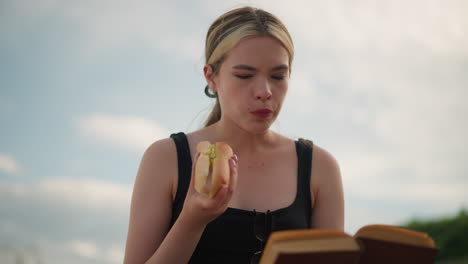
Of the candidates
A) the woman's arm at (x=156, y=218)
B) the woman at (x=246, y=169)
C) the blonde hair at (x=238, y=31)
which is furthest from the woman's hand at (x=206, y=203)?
the blonde hair at (x=238, y=31)

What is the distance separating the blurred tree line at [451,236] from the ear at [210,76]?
7.76m

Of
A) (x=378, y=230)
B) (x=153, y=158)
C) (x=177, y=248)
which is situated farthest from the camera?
(x=153, y=158)

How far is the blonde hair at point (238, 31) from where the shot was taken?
353 centimetres

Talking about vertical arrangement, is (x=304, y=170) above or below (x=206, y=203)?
above

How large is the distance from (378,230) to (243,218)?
5.71 feet

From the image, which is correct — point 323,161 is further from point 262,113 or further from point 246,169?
point 262,113

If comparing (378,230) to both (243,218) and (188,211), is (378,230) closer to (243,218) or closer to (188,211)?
(188,211)

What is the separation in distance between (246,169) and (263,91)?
853mm

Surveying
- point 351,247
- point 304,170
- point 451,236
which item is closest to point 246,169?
point 304,170

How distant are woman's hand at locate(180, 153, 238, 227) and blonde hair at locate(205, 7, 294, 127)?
1248 millimetres

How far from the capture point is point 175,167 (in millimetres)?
3701

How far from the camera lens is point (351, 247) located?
1714 millimetres

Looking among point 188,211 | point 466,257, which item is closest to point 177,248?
point 188,211

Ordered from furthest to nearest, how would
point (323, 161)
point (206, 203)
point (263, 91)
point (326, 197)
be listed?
1. point (323, 161)
2. point (326, 197)
3. point (263, 91)
4. point (206, 203)
